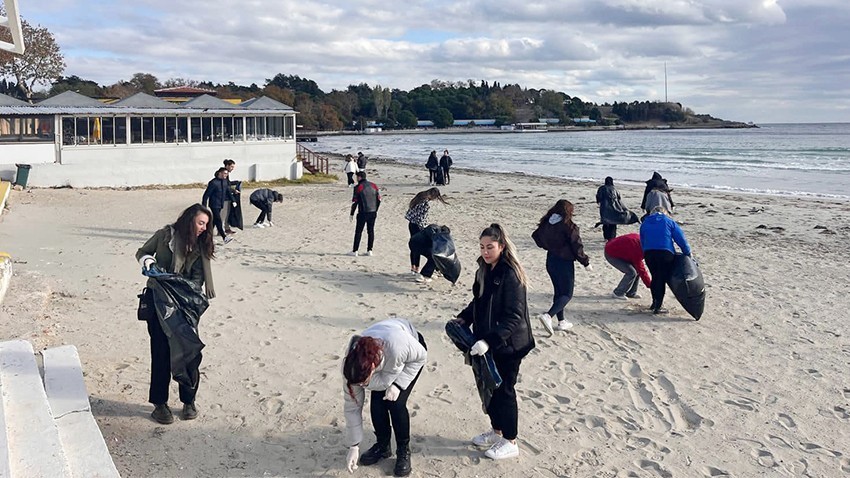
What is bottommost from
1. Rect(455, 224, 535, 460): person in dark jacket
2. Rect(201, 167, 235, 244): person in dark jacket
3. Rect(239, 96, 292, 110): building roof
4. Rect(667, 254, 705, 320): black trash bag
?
Rect(667, 254, 705, 320): black trash bag

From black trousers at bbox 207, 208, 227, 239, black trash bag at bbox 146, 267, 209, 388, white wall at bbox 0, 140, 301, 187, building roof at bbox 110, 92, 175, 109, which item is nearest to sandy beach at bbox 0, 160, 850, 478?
black trousers at bbox 207, 208, 227, 239

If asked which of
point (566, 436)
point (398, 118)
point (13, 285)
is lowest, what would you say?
point (566, 436)

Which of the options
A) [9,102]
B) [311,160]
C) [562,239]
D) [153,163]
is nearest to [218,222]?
[562,239]

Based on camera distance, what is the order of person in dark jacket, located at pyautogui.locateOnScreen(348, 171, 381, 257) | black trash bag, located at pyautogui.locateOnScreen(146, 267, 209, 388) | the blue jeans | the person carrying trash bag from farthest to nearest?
person in dark jacket, located at pyautogui.locateOnScreen(348, 171, 381, 257)
the person carrying trash bag
the blue jeans
black trash bag, located at pyautogui.locateOnScreen(146, 267, 209, 388)

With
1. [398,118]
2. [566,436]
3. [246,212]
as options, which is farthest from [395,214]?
[398,118]

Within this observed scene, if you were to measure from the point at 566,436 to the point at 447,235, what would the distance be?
4.53m

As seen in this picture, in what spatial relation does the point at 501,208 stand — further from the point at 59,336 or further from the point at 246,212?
the point at 59,336

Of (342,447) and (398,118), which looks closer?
(342,447)

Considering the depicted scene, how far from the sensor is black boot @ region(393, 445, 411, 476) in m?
4.39

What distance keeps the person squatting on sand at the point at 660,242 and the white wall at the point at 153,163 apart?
752 inches

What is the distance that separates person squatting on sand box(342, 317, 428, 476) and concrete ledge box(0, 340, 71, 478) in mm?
1526

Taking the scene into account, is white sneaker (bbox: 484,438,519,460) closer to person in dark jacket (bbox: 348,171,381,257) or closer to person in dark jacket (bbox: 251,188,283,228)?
person in dark jacket (bbox: 348,171,381,257)

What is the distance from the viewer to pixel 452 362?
6543 millimetres

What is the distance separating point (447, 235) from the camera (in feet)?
30.4
